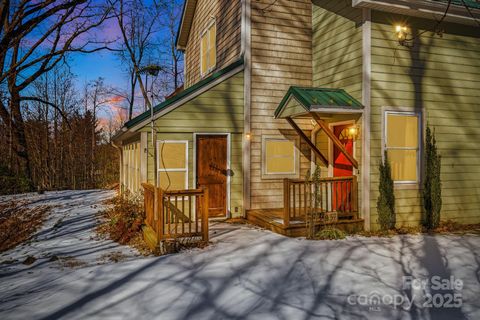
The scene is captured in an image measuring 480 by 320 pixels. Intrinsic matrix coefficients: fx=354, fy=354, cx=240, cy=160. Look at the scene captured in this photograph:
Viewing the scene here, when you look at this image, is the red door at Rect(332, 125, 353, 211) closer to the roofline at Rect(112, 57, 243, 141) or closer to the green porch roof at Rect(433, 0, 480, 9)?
the roofline at Rect(112, 57, 243, 141)

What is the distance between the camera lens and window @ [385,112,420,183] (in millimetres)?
8250

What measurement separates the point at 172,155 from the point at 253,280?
4.90 m

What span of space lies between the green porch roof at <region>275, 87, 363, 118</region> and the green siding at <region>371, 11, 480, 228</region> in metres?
0.64

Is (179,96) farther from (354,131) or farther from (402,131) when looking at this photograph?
(402,131)

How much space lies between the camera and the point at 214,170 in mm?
9641

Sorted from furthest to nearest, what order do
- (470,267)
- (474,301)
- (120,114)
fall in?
(120,114), (470,267), (474,301)

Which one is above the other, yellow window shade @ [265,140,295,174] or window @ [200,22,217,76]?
window @ [200,22,217,76]

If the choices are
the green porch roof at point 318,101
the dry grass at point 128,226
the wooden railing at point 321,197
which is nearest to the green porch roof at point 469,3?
the green porch roof at point 318,101

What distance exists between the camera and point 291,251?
651 centimetres

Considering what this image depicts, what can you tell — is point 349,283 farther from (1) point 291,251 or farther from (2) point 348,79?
(2) point 348,79

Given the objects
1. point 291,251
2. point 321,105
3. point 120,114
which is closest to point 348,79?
point 321,105

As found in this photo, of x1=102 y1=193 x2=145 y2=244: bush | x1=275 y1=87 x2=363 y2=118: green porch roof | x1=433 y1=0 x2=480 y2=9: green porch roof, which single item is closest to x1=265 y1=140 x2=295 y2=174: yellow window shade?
x1=275 y1=87 x2=363 y2=118: green porch roof

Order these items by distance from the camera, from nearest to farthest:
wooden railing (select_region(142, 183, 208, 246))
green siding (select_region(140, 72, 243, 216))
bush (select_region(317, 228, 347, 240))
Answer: wooden railing (select_region(142, 183, 208, 246)), bush (select_region(317, 228, 347, 240)), green siding (select_region(140, 72, 243, 216))

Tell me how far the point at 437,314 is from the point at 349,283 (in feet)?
3.87
